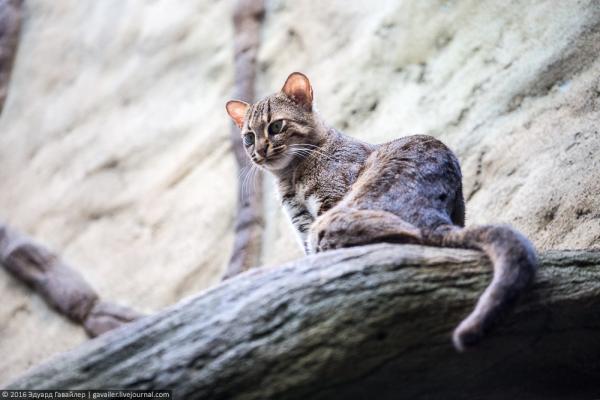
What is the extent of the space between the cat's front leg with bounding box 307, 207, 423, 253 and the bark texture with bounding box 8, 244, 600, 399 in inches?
8.0

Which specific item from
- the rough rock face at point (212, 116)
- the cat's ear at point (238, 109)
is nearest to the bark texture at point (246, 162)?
the rough rock face at point (212, 116)

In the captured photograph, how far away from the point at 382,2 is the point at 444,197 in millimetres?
3688

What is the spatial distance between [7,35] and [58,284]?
418 cm

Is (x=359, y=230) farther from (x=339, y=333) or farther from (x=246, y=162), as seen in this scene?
(x=246, y=162)

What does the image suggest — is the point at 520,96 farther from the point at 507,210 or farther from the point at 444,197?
the point at 444,197

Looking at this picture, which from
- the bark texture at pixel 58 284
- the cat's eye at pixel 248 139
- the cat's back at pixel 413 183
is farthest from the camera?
the bark texture at pixel 58 284

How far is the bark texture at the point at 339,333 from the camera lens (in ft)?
8.12

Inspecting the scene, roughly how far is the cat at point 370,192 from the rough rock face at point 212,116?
1255 mm

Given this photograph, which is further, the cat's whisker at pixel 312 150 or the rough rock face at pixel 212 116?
the rough rock face at pixel 212 116

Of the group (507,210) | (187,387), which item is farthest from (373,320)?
(507,210)

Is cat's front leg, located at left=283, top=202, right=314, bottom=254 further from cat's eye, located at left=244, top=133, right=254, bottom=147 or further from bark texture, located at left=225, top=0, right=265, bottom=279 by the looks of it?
bark texture, located at left=225, top=0, right=265, bottom=279

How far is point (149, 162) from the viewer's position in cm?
755

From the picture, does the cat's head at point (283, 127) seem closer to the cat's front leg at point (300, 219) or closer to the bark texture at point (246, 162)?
the cat's front leg at point (300, 219)

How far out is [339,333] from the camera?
2551mm
